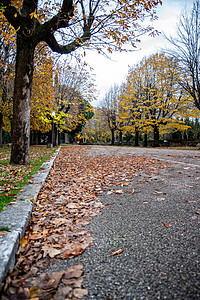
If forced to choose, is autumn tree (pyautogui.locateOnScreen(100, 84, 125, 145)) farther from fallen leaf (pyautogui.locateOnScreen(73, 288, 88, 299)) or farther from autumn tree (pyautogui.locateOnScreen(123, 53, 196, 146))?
fallen leaf (pyautogui.locateOnScreen(73, 288, 88, 299))

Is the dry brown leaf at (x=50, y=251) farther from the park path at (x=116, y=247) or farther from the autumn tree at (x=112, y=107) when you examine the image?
the autumn tree at (x=112, y=107)

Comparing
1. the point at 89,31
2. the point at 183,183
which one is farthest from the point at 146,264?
the point at 89,31

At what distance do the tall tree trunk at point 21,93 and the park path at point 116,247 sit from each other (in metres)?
3.56

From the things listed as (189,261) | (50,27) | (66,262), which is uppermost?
(50,27)

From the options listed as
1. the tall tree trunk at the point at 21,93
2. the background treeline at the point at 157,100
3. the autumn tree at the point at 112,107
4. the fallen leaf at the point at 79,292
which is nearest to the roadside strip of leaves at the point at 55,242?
the fallen leaf at the point at 79,292

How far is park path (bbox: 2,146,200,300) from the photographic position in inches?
51.6

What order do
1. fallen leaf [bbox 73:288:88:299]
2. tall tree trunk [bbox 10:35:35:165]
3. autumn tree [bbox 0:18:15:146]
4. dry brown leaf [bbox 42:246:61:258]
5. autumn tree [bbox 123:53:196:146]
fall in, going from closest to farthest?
fallen leaf [bbox 73:288:88:299], dry brown leaf [bbox 42:246:61:258], tall tree trunk [bbox 10:35:35:165], autumn tree [bbox 0:18:15:146], autumn tree [bbox 123:53:196:146]

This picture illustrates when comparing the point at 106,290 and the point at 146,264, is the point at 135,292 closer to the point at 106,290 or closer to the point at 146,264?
the point at 106,290

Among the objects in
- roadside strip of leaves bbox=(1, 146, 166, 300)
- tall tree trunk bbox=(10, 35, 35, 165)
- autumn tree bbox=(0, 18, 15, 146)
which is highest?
autumn tree bbox=(0, 18, 15, 146)

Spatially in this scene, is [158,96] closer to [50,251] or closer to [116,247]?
[116,247]

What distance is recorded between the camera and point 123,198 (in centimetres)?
325

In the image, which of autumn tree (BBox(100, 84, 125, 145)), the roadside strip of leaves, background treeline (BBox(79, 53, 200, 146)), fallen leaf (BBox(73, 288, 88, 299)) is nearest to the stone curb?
the roadside strip of leaves

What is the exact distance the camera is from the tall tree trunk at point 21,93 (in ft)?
20.1

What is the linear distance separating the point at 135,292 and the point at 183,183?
9.69ft
